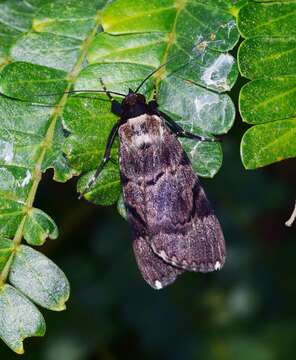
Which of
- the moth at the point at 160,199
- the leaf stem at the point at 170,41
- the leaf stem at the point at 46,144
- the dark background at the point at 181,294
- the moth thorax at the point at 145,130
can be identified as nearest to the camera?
the leaf stem at the point at 46,144

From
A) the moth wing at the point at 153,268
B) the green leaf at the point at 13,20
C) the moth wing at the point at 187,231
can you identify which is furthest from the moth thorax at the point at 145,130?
the green leaf at the point at 13,20

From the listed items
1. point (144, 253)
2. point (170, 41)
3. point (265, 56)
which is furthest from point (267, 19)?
point (144, 253)

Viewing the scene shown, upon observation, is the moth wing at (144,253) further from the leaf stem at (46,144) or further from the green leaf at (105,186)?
the leaf stem at (46,144)

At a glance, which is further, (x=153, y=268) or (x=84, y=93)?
(x=153, y=268)

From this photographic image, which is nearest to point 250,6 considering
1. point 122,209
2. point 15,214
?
point 122,209

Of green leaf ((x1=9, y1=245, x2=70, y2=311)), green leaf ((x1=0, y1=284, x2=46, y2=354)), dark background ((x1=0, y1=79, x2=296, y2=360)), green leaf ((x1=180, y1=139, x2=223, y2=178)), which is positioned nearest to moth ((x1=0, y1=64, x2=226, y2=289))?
green leaf ((x1=180, y1=139, x2=223, y2=178))

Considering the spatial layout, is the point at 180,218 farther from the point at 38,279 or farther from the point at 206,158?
the point at 38,279

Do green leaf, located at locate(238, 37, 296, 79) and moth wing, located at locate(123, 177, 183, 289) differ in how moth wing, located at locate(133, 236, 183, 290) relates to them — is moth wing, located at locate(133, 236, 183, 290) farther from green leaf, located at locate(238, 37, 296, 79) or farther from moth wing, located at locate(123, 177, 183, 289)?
green leaf, located at locate(238, 37, 296, 79)
